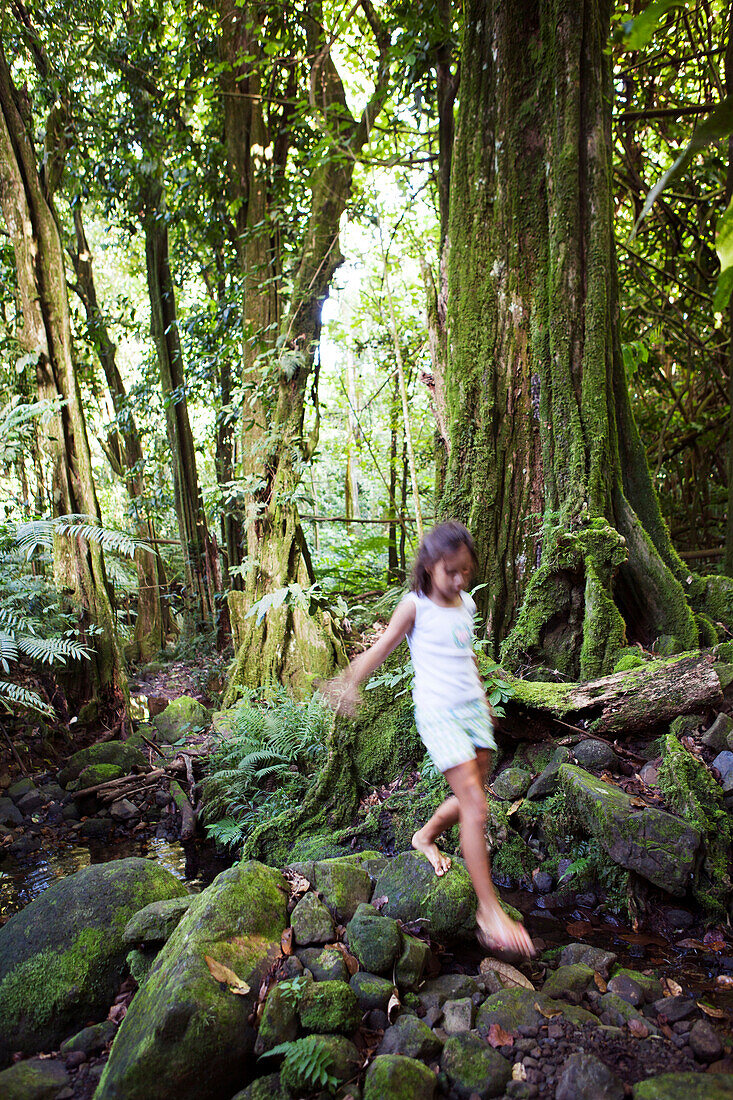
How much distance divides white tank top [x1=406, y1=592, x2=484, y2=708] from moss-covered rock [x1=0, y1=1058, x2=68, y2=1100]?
1669 mm

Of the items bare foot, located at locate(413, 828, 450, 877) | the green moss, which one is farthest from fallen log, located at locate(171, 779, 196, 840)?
the green moss

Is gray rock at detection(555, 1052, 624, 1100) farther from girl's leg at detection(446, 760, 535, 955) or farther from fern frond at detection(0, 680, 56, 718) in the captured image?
fern frond at detection(0, 680, 56, 718)

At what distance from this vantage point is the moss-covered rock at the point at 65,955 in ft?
7.45

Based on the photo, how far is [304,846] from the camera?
3441mm

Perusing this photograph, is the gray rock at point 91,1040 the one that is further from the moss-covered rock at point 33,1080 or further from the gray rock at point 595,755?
the gray rock at point 595,755

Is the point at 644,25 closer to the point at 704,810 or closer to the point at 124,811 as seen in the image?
the point at 704,810

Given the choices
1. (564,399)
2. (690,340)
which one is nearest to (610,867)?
(564,399)

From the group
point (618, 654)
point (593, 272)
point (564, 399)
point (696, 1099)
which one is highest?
point (593, 272)

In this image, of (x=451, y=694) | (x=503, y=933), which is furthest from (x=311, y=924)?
(x=451, y=694)

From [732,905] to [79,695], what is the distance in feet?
16.0

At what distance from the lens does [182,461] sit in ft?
31.7

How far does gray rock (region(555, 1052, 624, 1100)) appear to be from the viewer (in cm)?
172

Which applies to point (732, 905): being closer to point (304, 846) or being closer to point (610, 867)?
point (610, 867)

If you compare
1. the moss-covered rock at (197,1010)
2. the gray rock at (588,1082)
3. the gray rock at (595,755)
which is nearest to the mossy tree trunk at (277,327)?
the gray rock at (595,755)
